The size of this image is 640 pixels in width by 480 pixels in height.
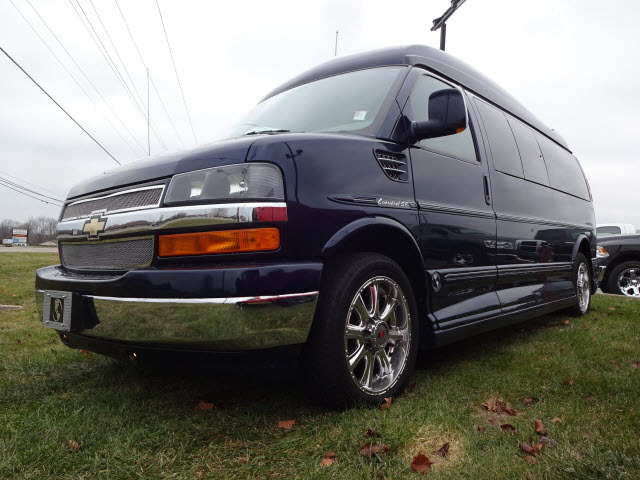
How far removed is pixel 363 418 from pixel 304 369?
1.15 ft

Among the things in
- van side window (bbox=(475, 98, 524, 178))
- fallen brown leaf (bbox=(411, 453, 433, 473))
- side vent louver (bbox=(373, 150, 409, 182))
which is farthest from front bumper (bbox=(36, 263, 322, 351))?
van side window (bbox=(475, 98, 524, 178))

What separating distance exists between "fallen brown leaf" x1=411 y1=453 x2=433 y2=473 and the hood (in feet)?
4.62

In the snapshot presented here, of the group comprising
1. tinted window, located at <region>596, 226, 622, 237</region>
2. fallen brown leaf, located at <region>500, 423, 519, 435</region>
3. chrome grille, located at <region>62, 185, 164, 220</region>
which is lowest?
fallen brown leaf, located at <region>500, 423, 519, 435</region>

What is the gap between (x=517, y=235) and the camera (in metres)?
3.73

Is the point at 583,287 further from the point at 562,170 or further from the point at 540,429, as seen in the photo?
the point at 540,429

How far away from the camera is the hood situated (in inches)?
82.8

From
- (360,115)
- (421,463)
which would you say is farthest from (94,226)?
(421,463)

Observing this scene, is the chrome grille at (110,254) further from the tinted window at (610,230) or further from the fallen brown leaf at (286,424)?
the tinted window at (610,230)

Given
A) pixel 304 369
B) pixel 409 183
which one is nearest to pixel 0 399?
pixel 304 369

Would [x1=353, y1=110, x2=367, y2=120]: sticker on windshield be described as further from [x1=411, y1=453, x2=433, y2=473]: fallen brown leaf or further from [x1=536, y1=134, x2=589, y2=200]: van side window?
[x1=536, y1=134, x2=589, y2=200]: van side window

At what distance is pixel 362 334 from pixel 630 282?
818 cm

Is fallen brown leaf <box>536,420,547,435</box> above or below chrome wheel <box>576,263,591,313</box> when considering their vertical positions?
below

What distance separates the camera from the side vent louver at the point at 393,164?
250 cm

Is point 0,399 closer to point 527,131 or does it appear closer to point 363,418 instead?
point 363,418
